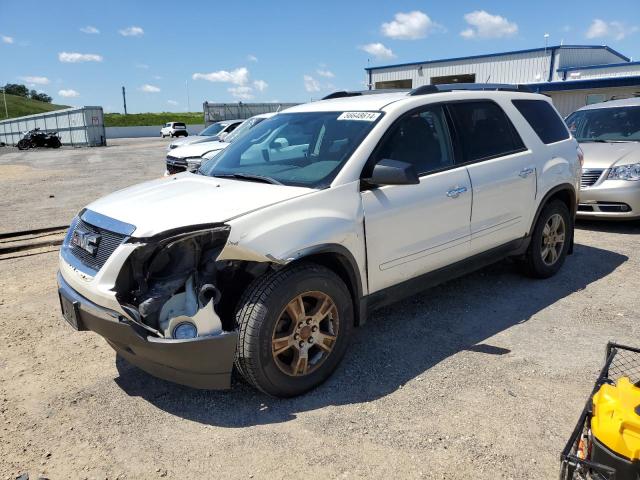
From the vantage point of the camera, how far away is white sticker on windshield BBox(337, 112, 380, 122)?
373cm

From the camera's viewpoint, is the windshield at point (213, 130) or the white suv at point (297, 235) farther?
the windshield at point (213, 130)

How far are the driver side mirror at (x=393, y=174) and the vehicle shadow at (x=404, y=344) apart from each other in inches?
50.4

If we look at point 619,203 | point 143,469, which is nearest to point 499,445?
point 143,469

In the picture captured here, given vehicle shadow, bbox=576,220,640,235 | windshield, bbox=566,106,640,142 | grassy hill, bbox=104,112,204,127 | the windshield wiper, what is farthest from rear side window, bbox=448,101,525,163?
grassy hill, bbox=104,112,204,127

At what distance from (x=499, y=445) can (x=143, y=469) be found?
187 centimetres

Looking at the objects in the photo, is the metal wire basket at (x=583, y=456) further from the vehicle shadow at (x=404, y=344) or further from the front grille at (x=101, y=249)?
the front grille at (x=101, y=249)

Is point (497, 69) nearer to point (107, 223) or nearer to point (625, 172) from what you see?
point (625, 172)

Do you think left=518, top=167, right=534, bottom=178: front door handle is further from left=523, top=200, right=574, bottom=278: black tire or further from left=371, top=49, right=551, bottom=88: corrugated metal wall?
left=371, top=49, right=551, bottom=88: corrugated metal wall

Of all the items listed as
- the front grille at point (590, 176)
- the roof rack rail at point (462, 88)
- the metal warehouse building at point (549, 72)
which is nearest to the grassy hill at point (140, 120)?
the metal warehouse building at point (549, 72)

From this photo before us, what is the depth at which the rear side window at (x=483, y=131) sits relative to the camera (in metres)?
4.22

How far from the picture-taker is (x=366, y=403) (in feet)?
10.4

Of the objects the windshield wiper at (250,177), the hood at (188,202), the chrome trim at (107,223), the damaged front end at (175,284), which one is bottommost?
the damaged front end at (175,284)

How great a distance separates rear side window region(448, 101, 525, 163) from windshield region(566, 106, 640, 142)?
170 inches

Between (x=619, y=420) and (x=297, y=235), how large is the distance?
5.99ft
